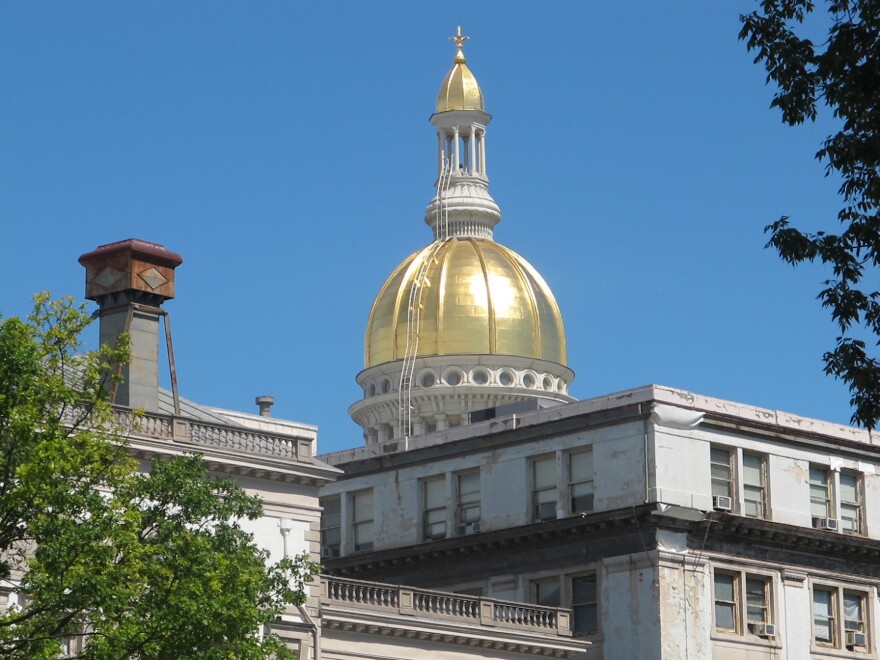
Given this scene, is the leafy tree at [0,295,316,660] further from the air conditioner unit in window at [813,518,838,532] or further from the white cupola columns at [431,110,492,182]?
the white cupola columns at [431,110,492,182]

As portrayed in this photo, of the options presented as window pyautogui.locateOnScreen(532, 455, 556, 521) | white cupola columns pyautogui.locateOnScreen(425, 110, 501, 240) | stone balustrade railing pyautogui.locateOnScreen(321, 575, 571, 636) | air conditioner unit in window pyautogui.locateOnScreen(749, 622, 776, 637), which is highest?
white cupola columns pyautogui.locateOnScreen(425, 110, 501, 240)

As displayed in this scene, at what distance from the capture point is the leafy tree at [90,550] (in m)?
38.3

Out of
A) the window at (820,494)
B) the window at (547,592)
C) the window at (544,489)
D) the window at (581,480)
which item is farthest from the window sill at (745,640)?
the window at (544,489)

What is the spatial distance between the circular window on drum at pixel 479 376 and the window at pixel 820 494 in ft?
132

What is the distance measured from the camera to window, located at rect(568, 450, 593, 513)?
68938mm

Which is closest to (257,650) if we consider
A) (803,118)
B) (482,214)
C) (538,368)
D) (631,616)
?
(803,118)

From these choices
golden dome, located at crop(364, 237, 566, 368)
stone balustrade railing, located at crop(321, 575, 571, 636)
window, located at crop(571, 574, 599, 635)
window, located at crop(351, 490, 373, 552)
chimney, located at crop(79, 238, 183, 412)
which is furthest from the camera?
golden dome, located at crop(364, 237, 566, 368)

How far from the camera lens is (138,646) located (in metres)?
38.4

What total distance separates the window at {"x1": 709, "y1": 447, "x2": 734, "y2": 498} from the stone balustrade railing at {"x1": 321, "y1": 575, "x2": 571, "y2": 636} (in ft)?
22.4

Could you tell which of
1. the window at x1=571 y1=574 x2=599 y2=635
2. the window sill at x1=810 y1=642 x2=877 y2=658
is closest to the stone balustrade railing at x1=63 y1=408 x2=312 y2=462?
the window at x1=571 y1=574 x2=599 y2=635

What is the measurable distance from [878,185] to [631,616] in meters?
36.4

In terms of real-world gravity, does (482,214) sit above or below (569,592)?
above

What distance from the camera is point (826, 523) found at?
71188 mm

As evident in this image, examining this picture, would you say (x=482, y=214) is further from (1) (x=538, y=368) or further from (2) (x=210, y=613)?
(2) (x=210, y=613)
